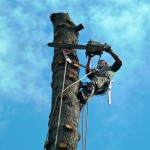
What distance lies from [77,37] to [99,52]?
0.50 m

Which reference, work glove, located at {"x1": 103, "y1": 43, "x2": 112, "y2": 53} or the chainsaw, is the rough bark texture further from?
work glove, located at {"x1": 103, "y1": 43, "x2": 112, "y2": 53}

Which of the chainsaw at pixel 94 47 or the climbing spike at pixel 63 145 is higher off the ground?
the chainsaw at pixel 94 47

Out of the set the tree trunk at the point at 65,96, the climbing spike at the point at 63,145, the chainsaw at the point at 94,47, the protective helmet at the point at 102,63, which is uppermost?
the protective helmet at the point at 102,63

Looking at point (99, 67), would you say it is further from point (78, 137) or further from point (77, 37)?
point (78, 137)

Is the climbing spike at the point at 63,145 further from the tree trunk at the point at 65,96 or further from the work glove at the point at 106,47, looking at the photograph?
the work glove at the point at 106,47

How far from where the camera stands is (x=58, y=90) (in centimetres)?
662

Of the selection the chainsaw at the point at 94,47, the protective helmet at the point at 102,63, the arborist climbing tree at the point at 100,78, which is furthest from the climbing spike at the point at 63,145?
the protective helmet at the point at 102,63

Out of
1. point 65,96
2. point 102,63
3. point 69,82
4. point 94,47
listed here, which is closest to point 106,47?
point 94,47

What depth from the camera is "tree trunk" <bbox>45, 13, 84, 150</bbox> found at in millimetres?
5809

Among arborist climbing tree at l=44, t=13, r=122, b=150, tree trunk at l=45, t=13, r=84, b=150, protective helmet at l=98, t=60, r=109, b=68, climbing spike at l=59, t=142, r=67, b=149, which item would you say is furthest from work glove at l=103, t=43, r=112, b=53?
climbing spike at l=59, t=142, r=67, b=149

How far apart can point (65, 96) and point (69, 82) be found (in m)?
0.37

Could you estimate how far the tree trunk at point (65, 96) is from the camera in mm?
5809

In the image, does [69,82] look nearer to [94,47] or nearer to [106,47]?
[94,47]

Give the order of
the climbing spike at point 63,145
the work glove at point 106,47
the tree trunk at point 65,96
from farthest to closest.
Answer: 1. the work glove at point 106,47
2. the tree trunk at point 65,96
3. the climbing spike at point 63,145
